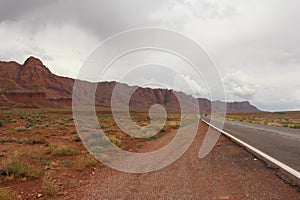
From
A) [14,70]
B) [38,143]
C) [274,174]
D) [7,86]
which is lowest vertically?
[38,143]

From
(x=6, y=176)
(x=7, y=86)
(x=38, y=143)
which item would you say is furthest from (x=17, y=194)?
(x=7, y=86)

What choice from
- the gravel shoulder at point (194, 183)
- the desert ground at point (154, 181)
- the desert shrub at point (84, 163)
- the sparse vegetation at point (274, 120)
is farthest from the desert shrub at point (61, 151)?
the sparse vegetation at point (274, 120)

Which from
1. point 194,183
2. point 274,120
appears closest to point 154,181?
point 194,183

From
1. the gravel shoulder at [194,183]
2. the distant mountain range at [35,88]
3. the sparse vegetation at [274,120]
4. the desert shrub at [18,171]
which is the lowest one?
the desert shrub at [18,171]

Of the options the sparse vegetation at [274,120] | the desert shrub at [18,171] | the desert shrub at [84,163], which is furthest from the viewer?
the sparse vegetation at [274,120]

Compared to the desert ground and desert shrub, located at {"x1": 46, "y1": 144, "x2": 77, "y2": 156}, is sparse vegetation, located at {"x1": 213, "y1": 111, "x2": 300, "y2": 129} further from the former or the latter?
desert shrub, located at {"x1": 46, "y1": 144, "x2": 77, "y2": 156}

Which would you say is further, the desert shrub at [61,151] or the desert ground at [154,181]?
the desert shrub at [61,151]

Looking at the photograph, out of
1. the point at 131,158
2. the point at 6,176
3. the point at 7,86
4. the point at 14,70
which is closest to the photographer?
the point at 6,176

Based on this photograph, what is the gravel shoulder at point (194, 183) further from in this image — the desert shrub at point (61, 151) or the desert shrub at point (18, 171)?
the desert shrub at point (61, 151)

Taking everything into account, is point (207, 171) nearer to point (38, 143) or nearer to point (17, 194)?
point (17, 194)

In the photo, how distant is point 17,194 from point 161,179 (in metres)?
3.37

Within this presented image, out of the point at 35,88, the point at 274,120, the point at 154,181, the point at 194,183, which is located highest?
the point at 35,88

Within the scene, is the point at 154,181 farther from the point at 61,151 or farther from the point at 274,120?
the point at 274,120

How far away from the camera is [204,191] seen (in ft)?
16.7
